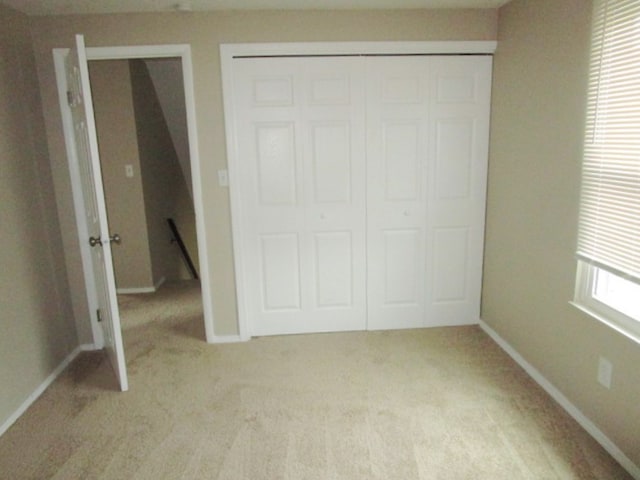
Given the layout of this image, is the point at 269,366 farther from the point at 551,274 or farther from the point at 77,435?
the point at 551,274

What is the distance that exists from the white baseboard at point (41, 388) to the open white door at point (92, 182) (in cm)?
34

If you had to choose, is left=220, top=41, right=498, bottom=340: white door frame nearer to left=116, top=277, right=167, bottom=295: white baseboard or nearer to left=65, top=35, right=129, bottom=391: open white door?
left=65, top=35, right=129, bottom=391: open white door

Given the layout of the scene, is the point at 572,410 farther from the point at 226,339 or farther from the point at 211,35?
the point at 211,35

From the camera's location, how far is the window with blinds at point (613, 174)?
1.77 m

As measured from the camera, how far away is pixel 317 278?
3168 millimetres

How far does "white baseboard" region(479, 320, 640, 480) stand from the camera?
6.03ft

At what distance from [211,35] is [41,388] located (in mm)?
2395

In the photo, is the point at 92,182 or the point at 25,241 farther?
the point at 25,241

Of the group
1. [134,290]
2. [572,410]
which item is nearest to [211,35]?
[134,290]

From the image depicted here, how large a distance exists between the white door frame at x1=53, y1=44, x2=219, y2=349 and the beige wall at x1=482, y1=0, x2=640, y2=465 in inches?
80.2

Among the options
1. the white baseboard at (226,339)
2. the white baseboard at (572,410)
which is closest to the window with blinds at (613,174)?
the white baseboard at (572,410)

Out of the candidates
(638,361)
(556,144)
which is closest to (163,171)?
(556,144)

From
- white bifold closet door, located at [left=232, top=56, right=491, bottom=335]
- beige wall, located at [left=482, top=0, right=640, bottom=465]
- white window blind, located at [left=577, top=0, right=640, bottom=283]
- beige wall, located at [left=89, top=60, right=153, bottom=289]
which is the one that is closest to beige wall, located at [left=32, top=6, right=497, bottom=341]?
white bifold closet door, located at [left=232, top=56, right=491, bottom=335]

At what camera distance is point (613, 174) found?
1.89 meters
